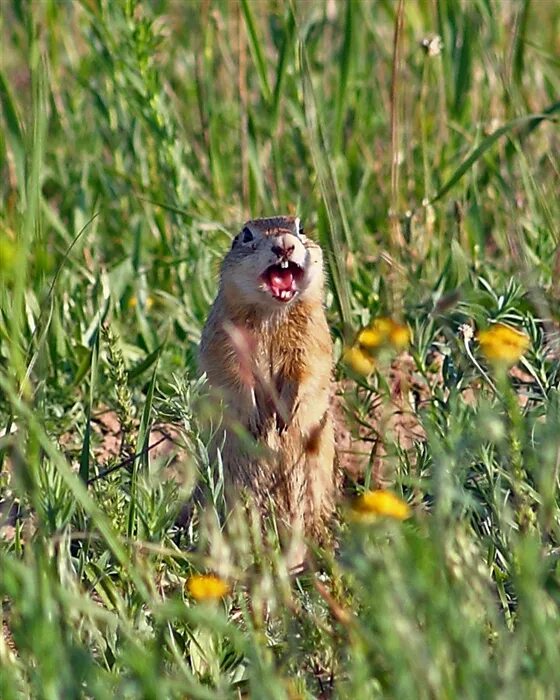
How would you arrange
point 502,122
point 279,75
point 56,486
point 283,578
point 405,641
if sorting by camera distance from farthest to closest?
point 502,122
point 279,75
point 56,486
point 283,578
point 405,641

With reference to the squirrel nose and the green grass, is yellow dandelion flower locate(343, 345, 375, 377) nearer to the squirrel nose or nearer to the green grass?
the green grass

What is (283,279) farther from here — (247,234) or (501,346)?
(501,346)

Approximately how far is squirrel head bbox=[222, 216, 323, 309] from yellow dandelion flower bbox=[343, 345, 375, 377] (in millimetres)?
198

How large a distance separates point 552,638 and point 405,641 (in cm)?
27

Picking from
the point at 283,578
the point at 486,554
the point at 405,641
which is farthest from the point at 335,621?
the point at 405,641

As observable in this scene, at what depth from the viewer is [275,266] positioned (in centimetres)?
402

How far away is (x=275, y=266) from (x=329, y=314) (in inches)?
30.9

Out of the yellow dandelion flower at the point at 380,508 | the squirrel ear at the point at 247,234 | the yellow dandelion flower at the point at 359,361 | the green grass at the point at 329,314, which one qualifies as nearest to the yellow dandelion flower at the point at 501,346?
the green grass at the point at 329,314

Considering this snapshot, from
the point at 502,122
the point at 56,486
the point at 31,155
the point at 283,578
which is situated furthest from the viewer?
the point at 502,122

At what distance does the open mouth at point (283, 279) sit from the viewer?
4.00 meters

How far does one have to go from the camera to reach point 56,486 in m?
3.15

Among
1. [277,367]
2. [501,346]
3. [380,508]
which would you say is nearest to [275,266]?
[277,367]

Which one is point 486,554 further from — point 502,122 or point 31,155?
point 502,122

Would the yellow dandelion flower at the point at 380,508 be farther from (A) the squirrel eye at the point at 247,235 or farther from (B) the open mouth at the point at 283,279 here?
(A) the squirrel eye at the point at 247,235
